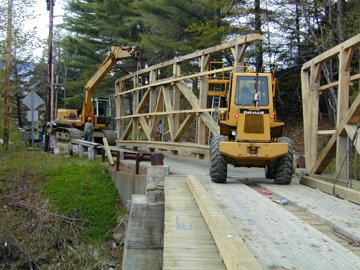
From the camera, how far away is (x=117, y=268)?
10680mm

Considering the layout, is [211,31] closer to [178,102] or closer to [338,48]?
[178,102]

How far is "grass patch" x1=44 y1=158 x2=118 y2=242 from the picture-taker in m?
13.2

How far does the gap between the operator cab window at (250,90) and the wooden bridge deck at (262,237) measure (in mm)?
3213

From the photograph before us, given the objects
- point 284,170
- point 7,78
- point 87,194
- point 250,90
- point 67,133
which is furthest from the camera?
point 67,133

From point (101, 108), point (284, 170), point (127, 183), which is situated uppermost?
→ point (101, 108)

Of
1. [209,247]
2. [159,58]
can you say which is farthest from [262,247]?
[159,58]

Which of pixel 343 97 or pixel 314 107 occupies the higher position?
pixel 343 97

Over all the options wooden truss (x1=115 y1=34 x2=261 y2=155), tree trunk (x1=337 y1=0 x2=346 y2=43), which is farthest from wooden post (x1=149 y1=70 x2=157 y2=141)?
tree trunk (x1=337 y1=0 x2=346 y2=43)

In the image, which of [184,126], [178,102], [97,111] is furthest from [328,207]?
[97,111]

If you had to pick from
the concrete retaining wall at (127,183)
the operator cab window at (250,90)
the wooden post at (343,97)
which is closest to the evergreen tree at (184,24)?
the concrete retaining wall at (127,183)

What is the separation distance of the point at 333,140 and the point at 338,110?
0.61 m

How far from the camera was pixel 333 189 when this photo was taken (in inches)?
320

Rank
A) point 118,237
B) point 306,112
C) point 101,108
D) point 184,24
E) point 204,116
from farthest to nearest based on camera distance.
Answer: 1. point 101,108
2. point 184,24
3. point 204,116
4. point 118,237
5. point 306,112

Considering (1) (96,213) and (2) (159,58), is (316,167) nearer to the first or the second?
(1) (96,213)
